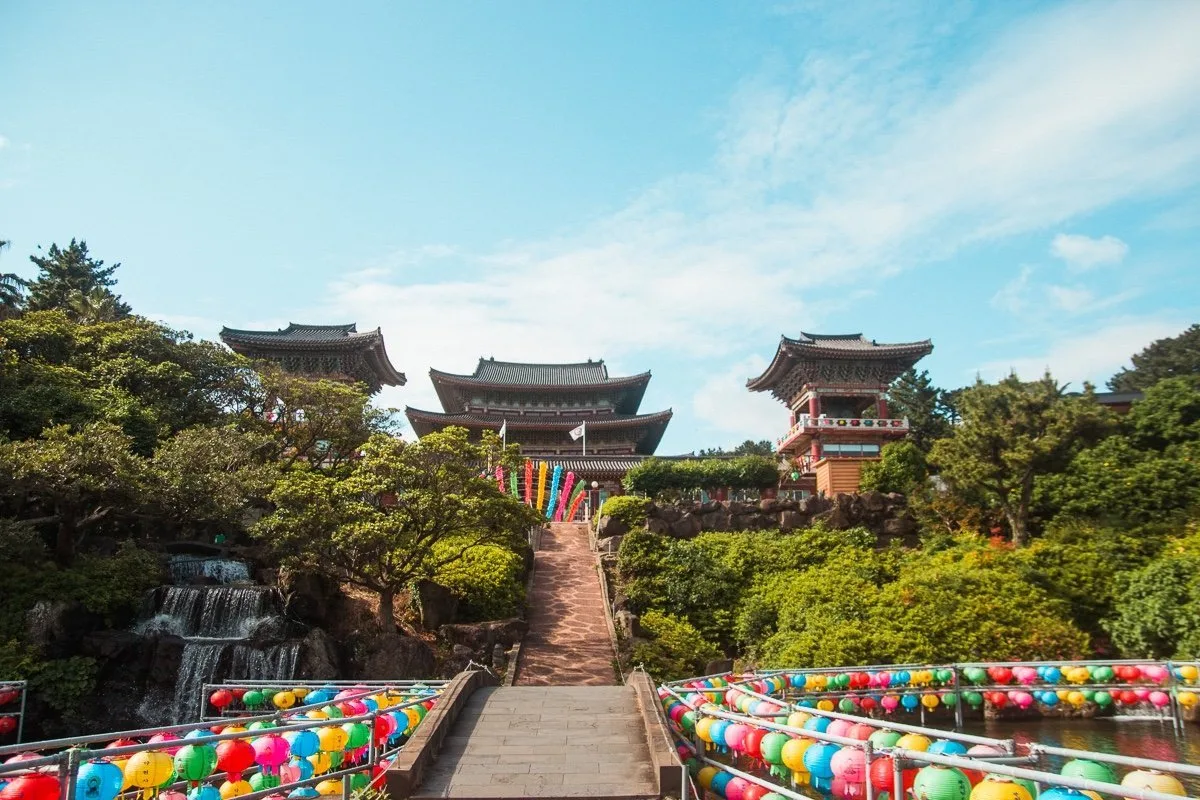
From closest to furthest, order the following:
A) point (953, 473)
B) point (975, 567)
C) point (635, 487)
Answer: point (975, 567), point (953, 473), point (635, 487)

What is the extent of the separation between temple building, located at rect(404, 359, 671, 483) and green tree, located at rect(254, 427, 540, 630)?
2221 cm

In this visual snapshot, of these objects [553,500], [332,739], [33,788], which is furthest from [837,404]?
[33,788]

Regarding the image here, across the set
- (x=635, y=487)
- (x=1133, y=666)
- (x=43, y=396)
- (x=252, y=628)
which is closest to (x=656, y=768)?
(x=1133, y=666)

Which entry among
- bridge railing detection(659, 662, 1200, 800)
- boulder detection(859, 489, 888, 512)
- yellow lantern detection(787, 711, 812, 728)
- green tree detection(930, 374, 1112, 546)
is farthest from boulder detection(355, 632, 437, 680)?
green tree detection(930, 374, 1112, 546)

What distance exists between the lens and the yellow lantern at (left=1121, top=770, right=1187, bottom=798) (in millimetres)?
4477

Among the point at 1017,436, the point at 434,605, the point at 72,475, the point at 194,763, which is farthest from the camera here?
the point at 1017,436

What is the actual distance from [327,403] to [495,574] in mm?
10152

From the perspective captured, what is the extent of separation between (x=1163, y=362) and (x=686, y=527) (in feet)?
140

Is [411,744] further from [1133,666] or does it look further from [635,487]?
[635,487]

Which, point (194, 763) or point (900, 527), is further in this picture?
point (900, 527)

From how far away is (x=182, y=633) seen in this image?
17.8 metres

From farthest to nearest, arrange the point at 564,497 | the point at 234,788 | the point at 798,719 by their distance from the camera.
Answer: the point at 564,497 → the point at 798,719 → the point at 234,788

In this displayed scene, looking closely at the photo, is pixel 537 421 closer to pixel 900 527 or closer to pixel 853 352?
pixel 853 352

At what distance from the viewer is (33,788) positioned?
16.9 ft
